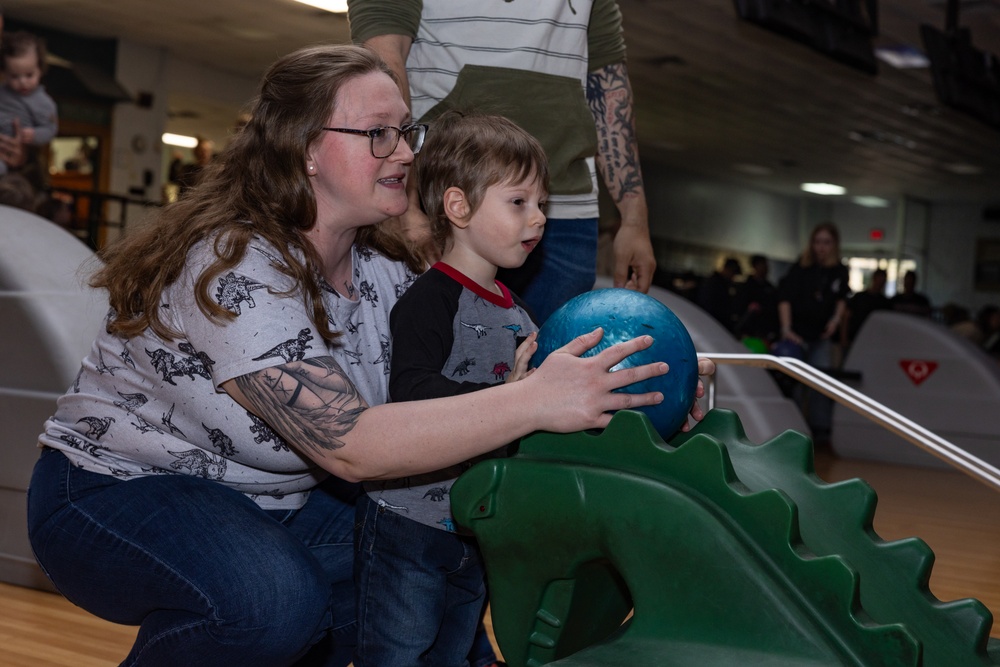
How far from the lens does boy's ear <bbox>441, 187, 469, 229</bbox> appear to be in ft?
6.10

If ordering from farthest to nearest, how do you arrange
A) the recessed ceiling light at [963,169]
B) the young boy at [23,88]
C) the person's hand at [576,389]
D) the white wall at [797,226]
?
the white wall at [797,226]
the recessed ceiling light at [963,169]
the young boy at [23,88]
the person's hand at [576,389]

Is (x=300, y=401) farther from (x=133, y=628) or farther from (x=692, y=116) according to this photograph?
(x=692, y=116)

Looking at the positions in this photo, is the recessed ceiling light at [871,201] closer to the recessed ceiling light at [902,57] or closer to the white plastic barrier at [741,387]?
the recessed ceiling light at [902,57]

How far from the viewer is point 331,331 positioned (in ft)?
5.50

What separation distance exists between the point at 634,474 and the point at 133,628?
6.46 feet

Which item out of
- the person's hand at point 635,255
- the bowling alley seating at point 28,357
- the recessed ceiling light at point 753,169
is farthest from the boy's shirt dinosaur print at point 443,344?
the recessed ceiling light at point 753,169

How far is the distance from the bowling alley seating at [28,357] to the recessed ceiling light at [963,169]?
1603 cm

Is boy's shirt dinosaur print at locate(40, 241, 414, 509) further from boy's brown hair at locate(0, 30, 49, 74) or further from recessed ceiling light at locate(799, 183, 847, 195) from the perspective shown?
recessed ceiling light at locate(799, 183, 847, 195)

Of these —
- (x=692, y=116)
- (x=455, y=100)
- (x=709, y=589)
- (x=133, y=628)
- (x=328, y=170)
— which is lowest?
(x=133, y=628)

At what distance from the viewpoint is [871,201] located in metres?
21.8

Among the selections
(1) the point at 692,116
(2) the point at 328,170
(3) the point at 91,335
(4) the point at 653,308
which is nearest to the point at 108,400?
(2) the point at 328,170

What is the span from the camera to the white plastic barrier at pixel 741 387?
17.7 ft

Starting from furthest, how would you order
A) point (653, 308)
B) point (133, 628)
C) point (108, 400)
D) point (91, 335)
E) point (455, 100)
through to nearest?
point (91, 335) → point (133, 628) → point (455, 100) → point (108, 400) → point (653, 308)

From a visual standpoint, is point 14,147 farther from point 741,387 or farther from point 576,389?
point 576,389
